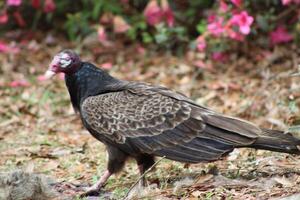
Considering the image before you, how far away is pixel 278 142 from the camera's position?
553 cm

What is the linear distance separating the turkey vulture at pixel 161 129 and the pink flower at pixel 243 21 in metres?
2.59

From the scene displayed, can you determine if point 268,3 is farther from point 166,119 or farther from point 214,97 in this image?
point 166,119

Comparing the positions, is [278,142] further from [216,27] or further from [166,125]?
[216,27]

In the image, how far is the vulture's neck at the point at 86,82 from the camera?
6147mm

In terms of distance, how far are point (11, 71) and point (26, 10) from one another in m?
1.77

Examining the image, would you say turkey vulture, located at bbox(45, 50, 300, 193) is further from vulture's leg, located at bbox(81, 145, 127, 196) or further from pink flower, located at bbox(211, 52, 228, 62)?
pink flower, located at bbox(211, 52, 228, 62)

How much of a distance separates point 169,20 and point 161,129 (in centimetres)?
423

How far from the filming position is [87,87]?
243 inches

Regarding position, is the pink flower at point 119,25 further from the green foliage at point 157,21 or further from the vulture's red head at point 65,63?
the vulture's red head at point 65,63

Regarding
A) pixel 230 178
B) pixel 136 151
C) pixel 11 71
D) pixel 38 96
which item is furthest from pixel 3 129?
pixel 230 178

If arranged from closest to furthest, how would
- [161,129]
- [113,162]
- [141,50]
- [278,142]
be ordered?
[278,142] < [161,129] < [113,162] < [141,50]

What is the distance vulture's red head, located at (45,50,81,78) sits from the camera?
6.27 m

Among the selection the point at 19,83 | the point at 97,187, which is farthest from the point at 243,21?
the point at 97,187

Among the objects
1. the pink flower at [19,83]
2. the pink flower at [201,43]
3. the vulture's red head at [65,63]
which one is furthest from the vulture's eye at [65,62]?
the pink flower at [201,43]
